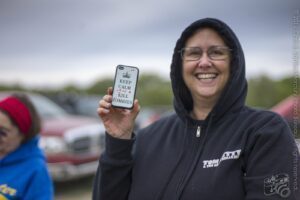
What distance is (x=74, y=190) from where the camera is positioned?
746cm

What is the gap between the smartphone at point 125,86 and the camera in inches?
84.2

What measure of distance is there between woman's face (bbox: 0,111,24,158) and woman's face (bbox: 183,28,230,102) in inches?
58.8

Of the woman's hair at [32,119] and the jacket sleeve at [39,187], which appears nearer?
the jacket sleeve at [39,187]

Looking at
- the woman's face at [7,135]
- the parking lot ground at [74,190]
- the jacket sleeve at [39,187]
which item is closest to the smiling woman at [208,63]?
the jacket sleeve at [39,187]

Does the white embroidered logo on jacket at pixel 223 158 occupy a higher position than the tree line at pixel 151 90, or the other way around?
the white embroidered logo on jacket at pixel 223 158

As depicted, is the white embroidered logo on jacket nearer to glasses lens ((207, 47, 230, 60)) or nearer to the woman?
glasses lens ((207, 47, 230, 60))

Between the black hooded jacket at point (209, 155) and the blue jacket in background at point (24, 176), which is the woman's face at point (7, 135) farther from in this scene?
the black hooded jacket at point (209, 155)

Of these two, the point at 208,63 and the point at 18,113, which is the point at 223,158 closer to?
the point at 208,63

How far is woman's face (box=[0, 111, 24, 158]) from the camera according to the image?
115 inches

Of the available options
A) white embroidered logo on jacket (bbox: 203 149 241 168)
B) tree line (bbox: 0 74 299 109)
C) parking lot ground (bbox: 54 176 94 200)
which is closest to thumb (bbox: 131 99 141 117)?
white embroidered logo on jacket (bbox: 203 149 241 168)

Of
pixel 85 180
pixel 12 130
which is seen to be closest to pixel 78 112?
pixel 85 180

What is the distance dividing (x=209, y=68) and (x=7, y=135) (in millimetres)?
1616

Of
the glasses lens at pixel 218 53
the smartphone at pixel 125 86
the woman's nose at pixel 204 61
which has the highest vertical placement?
the glasses lens at pixel 218 53

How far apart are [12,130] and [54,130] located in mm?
4337
